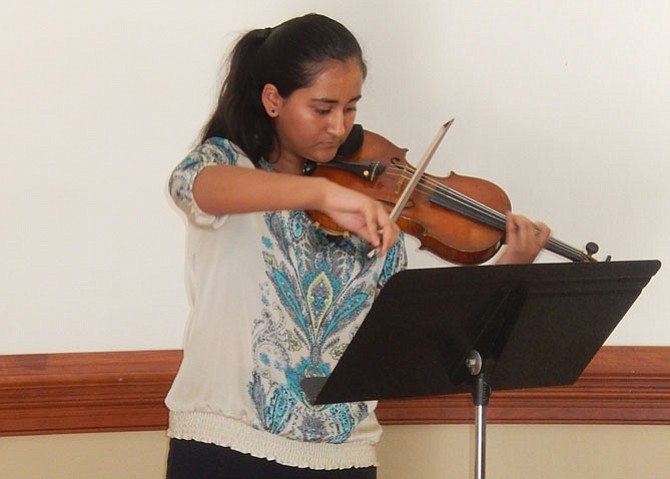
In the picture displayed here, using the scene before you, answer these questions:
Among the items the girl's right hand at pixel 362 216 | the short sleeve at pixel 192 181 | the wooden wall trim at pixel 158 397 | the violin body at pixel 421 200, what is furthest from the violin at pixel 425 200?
the wooden wall trim at pixel 158 397

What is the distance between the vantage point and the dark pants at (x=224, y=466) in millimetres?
1401

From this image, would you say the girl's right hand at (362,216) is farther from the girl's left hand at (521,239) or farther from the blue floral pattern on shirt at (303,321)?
the girl's left hand at (521,239)

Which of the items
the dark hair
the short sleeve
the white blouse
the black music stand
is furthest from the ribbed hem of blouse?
the dark hair

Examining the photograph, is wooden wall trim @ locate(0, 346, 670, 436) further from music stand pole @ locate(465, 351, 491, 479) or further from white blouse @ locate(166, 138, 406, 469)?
music stand pole @ locate(465, 351, 491, 479)

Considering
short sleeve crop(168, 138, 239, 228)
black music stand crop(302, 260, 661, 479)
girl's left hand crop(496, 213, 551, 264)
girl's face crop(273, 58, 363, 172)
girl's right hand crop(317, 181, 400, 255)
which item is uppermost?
girl's face crop(273, 58, 363, 172)

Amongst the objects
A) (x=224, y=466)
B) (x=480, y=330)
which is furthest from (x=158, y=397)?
(x=480, y=330)

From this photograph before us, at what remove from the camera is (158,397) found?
1.82 meters

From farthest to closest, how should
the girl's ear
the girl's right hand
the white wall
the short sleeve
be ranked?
the white wall → the girl's ear → the short sleeve → the girl's right hand

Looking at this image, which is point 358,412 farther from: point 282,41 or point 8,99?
point 8,99

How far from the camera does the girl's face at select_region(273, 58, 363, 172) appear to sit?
4.74 ft

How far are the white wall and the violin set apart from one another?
29cm

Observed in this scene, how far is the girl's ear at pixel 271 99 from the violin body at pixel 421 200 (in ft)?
0.32

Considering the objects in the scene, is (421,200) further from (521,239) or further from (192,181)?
(192,181)

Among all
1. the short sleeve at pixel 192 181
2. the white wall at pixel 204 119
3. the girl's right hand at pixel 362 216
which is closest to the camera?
the girl's right hand at pixel 362 216
